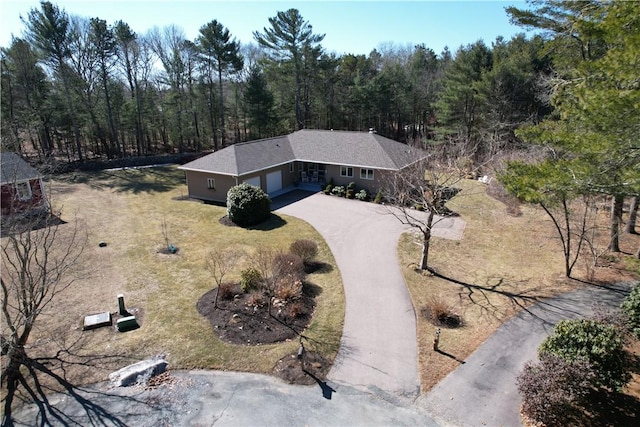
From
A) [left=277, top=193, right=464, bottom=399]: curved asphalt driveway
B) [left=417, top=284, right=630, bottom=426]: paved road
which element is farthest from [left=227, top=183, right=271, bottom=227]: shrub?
[left=417, top=284, right=630, bottom=426]: paved road

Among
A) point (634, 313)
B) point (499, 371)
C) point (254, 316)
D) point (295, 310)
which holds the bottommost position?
point (499, 371)

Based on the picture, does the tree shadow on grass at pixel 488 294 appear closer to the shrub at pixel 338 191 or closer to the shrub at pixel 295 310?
the shrub at pixel 295 310

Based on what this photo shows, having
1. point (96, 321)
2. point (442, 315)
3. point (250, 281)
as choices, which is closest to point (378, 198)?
point (442, 315)

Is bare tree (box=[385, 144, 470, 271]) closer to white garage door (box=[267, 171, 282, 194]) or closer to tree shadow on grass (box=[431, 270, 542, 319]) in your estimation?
tree shadow on grass (box=[431, 270, 542, 319])

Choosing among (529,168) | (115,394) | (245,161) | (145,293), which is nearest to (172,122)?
(245,161)

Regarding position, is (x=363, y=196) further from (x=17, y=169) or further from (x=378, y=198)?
(x=17, y=169)

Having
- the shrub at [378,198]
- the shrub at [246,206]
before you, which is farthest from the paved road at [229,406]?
the shrub at [378,198]

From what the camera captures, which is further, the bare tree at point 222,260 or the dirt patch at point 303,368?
the bare tree at point 222,260
